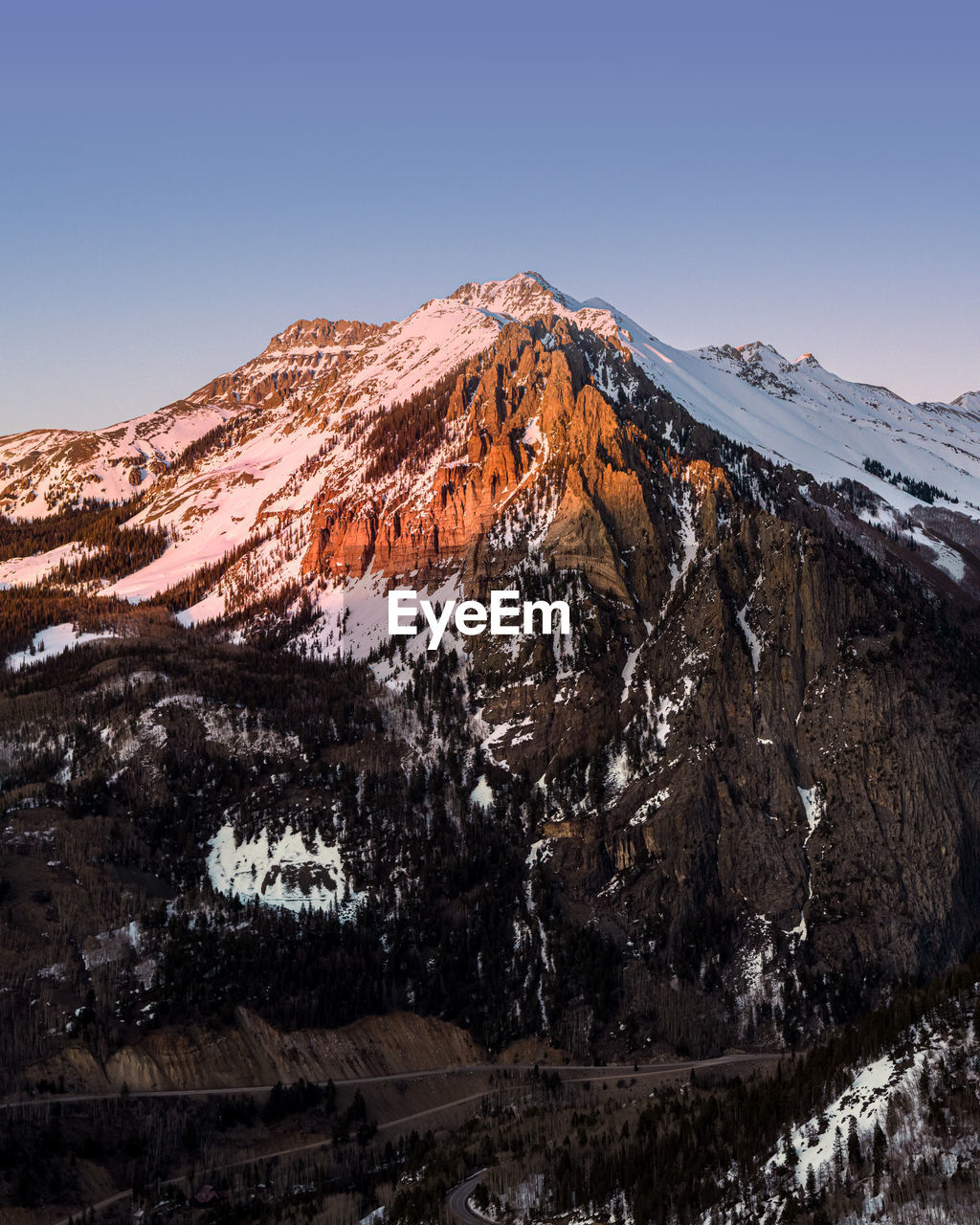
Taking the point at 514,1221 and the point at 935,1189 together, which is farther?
the point at 514,1221

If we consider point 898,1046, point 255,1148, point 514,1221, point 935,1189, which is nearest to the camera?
point 935,1189

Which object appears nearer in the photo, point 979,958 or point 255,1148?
point 979,958

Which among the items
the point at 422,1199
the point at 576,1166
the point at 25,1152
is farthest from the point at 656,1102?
the point at 25,1152

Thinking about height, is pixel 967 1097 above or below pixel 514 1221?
above

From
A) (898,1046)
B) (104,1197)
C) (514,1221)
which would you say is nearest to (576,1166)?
(514,1221)

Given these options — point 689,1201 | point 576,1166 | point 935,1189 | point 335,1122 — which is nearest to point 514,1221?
point 576,1166

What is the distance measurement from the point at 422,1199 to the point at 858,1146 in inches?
2240

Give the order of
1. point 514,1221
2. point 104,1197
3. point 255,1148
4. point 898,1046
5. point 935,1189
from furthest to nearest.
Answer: point 255,1148 → point 104,1197 → point 514,1221 → point 898,1046 → point 935,1189

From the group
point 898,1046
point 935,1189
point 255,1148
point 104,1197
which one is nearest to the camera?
point 935,1189

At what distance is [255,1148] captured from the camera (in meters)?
191

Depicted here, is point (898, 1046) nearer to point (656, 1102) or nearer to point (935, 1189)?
point (935, 1189)

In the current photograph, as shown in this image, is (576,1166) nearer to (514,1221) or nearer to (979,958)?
(514,1221)

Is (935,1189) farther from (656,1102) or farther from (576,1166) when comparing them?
(656,1102)

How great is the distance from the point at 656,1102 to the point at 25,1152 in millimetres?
76322
